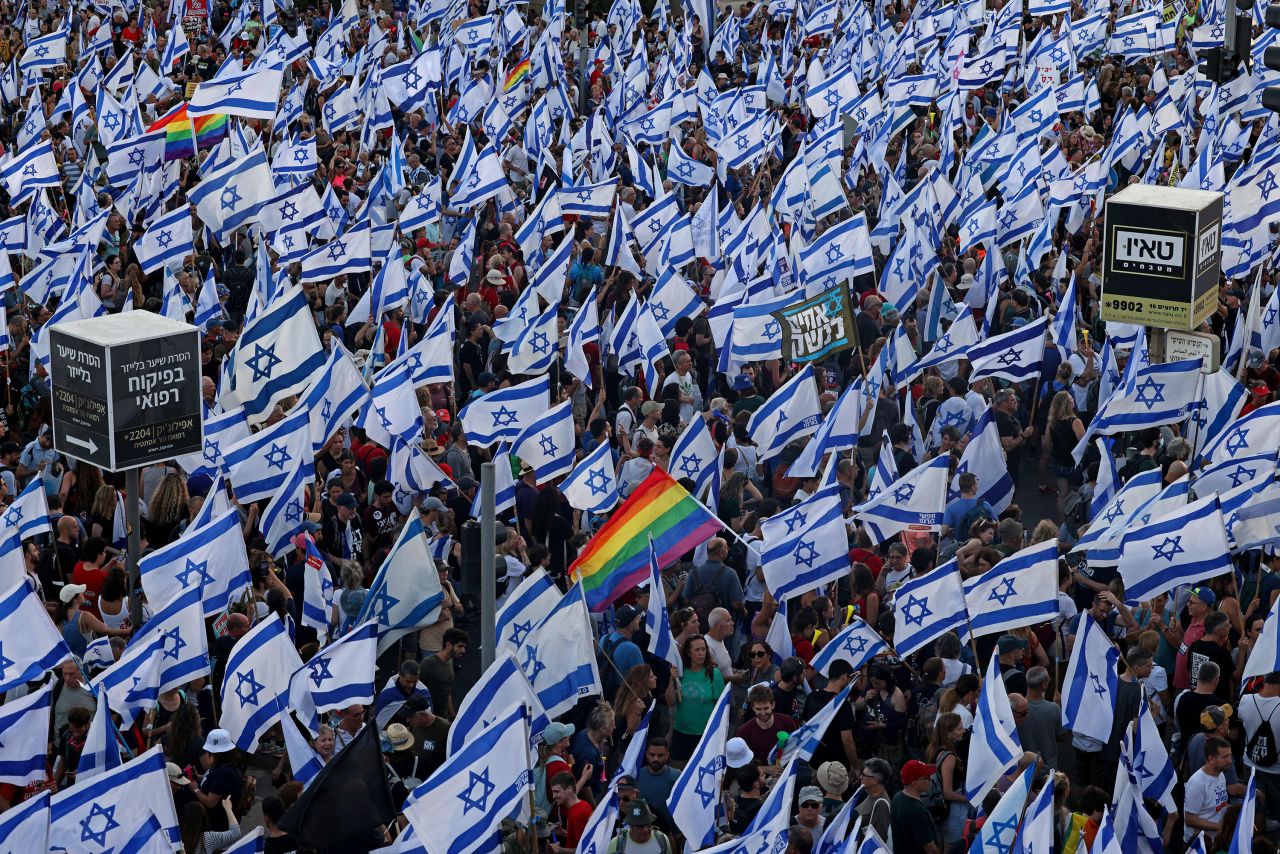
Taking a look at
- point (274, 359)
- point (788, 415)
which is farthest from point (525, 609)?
point (274, 359)

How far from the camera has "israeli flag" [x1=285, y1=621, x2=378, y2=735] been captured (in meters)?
13.6

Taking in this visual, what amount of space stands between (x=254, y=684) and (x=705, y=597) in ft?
11.9

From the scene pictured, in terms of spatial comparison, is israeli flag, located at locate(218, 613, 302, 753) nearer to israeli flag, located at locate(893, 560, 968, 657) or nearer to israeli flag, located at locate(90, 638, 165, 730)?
israeli flag, located at locate(90, 638, 165, 730)

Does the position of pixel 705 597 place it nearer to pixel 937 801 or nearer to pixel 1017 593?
pixel 1017 593

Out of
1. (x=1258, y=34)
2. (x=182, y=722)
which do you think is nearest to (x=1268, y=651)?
(x=182, y=722)

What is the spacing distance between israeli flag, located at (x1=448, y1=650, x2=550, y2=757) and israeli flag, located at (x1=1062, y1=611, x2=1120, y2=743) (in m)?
3.65

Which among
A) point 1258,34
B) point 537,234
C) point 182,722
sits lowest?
point 1258,34

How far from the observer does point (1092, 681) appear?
1354cm

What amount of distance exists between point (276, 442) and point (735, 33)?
70.8 ft

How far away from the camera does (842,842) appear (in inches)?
455

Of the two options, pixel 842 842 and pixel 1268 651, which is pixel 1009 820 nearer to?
pixel 842 842

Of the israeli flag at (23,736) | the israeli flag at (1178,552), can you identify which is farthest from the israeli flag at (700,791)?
the israeli flag at (1178,552)

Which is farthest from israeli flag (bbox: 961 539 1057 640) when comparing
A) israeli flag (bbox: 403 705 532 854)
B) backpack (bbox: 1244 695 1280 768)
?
israeli flag (bbox: 403 705 532 854)

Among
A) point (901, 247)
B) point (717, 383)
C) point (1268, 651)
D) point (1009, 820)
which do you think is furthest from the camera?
point (901, 247)
